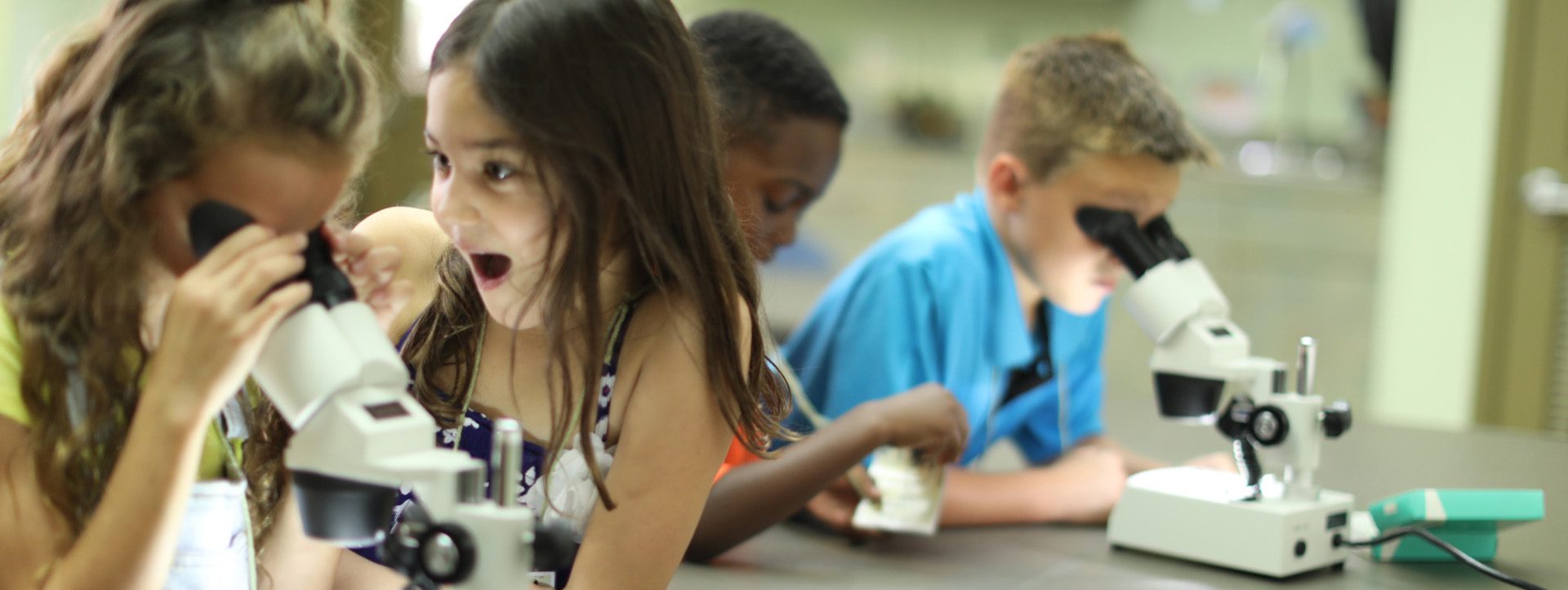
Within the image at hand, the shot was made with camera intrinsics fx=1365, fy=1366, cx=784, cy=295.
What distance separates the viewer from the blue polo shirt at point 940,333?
60.2 inches

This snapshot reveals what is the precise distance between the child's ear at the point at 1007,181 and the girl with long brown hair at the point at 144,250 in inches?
38.8

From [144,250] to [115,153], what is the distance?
58mm

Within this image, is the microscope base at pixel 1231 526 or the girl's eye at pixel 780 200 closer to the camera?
the microscope base at pixel 1231 526

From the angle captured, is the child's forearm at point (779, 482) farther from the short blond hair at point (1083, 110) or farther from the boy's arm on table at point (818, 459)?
the short blond hair at point (1083, 110)

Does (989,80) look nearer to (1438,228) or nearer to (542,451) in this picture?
(1438,228)

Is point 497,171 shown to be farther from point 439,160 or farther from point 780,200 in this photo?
point 780,200

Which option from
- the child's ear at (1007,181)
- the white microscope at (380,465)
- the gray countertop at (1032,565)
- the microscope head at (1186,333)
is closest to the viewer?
the white microscope at (380,465)

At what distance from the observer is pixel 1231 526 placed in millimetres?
1270

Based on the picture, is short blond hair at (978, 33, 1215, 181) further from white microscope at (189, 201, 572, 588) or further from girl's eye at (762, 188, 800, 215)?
white microscope at (189, 201, 572, 588)

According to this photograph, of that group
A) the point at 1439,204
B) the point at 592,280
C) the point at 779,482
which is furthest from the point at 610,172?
the point at 1439,204

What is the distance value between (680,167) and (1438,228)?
2944mm

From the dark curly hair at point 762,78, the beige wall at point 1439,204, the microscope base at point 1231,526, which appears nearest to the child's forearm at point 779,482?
the microscope base at point 1231,526

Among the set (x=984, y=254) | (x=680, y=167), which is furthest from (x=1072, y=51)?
(x=680, y=167)

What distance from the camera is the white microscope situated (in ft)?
2.20
